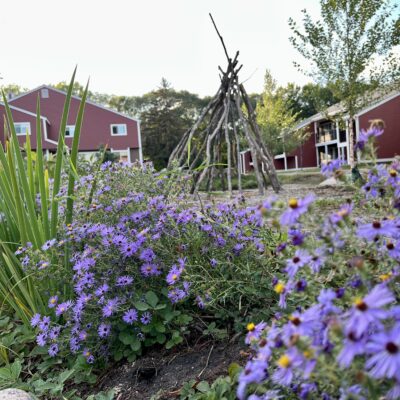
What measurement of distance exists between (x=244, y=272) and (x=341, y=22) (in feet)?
36.8

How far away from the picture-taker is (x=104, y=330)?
4.43 ft

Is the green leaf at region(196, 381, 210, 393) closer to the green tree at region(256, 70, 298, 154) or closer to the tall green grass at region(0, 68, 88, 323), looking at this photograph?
the tall green grass at region(0, 68, 88, 323)

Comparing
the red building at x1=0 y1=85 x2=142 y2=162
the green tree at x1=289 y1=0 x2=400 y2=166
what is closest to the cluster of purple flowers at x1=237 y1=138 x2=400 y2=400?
the green tree at x1=289 y1=0 x2=400 y2=166

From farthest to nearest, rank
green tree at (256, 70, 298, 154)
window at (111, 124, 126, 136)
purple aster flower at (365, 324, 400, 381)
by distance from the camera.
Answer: window at (111, 124, 126, 136), green tree at (256, 70, 298, 154), purple aster flower at (365, 324, 400, 381)

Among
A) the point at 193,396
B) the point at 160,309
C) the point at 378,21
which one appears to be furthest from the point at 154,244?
the point at 378,21

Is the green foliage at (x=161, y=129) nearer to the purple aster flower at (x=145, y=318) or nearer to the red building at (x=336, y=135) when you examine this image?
the red building at (x=336, y=135)

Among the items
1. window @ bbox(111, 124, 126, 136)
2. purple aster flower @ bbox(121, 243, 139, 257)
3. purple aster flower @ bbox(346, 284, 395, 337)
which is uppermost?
window @ bbox(111, 124, 126, 136)

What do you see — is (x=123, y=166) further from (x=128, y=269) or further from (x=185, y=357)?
(x=185, y=357)

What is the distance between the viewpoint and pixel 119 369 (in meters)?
1.46

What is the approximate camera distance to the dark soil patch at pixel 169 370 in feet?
4.15

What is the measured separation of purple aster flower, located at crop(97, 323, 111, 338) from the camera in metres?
1.33

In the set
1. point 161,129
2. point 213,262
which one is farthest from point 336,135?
point 213,262

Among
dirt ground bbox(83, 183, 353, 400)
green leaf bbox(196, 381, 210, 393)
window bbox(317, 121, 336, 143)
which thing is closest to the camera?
green leaf bbox(196, 381, 210, 393)

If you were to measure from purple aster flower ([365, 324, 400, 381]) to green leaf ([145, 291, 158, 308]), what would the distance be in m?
1.00
